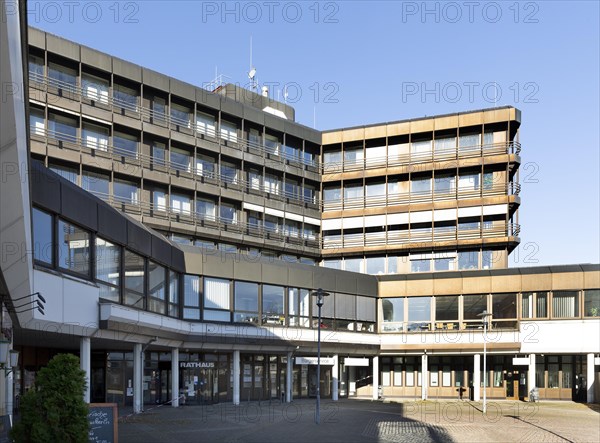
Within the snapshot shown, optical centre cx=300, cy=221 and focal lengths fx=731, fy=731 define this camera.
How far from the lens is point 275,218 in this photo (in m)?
49.2

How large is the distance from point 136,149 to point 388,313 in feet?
61.1

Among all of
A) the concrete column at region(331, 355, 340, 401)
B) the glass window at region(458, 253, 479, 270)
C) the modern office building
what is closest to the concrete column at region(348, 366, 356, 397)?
the modern office building

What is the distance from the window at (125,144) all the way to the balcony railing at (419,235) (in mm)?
16108

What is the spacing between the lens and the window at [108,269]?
23.7 meters

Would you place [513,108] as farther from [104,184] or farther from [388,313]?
[104,184]

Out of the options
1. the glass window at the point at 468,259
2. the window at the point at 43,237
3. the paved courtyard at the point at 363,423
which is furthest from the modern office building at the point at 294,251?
the window at the point at 43,237

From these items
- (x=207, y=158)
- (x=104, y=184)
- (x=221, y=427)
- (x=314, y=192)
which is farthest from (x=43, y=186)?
(x=314, y=192)

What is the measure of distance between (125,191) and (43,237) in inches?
903

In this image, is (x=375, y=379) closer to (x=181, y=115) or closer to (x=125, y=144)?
(x=181, y=115)

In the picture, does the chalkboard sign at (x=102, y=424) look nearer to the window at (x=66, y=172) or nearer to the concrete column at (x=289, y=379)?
the window at (x=66, y=172)

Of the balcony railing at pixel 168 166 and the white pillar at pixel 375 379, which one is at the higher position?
the balcony railing at pixel 168 166

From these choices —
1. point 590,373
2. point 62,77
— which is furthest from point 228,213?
point 590,373

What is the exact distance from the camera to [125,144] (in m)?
41.1

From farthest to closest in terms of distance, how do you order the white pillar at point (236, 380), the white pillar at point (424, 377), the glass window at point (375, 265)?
the glass window at point (375, 265) < the white pillar at point (424, 377) < the white pillar at point (236, 380)
